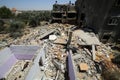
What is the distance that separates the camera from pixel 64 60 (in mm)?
11266

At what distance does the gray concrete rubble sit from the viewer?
935cm

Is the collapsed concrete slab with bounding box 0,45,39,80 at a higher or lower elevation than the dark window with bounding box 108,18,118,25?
lower

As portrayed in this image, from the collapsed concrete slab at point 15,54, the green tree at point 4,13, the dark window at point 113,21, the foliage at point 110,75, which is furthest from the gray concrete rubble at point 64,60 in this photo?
the green tree at point 4,13

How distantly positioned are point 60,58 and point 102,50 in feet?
17.8

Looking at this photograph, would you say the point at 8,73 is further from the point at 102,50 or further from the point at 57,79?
the point at 102,50

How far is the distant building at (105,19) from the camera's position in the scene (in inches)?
562

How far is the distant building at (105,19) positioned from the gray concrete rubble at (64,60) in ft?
6.95

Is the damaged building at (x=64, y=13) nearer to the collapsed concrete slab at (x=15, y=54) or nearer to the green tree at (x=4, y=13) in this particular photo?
the collapsed concrete slab at (x=15, y=54)

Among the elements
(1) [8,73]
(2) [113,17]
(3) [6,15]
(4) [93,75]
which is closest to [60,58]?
(4) [93,75]

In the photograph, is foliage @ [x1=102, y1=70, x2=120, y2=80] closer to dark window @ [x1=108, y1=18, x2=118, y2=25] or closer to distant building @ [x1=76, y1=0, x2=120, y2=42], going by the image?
distant building @ [x1=76, y1=0, x2=120, y2=42]

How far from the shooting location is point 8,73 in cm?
1003

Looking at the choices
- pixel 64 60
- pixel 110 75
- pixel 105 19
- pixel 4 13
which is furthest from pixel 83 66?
pixel 4 13

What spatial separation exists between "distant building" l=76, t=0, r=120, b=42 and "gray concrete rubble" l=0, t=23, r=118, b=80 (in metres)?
2.12

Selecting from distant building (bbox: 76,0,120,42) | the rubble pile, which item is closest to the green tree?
distant building (bbox: 76,0,120,42)
